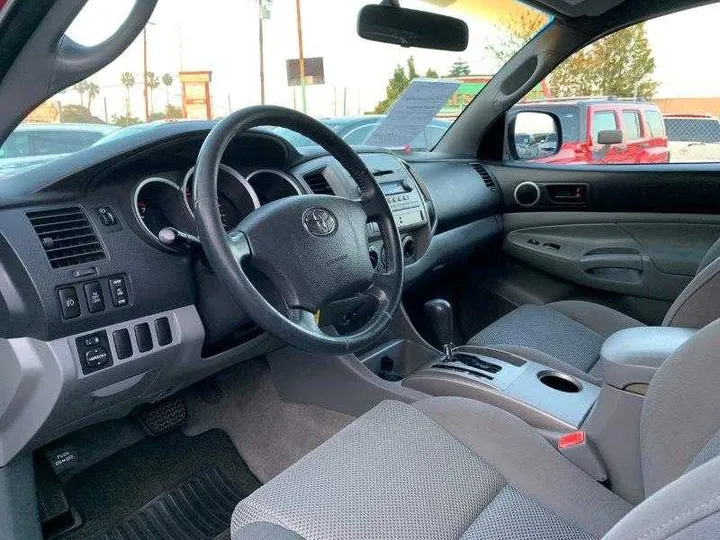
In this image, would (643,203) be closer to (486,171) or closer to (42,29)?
(486,171)

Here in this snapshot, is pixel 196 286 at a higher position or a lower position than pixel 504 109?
lower

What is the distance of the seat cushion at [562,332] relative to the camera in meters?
2.06

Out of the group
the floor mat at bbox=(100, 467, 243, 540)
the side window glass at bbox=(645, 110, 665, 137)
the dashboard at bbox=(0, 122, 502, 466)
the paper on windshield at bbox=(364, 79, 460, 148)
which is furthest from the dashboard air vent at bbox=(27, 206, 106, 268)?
the side window glass at bbox=(645, 110, 665, 137)

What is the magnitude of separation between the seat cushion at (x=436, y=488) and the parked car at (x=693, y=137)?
1749 mm

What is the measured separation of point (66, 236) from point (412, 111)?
1.61 metres

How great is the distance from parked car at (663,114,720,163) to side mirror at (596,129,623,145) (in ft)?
0.57

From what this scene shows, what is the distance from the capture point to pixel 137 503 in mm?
1865

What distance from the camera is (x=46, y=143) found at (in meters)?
1.55

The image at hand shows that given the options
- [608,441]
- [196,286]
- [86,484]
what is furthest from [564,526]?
[86,484]

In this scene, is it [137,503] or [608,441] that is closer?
[608,441]

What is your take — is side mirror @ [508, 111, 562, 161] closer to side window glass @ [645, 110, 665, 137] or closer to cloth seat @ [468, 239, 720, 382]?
side window glass @ [645, 110, 665, 137]

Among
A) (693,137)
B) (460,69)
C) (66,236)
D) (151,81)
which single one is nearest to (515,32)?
(460,69)

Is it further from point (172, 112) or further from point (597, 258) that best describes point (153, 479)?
point (597, 258)

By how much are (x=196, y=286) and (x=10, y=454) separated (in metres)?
0.51
